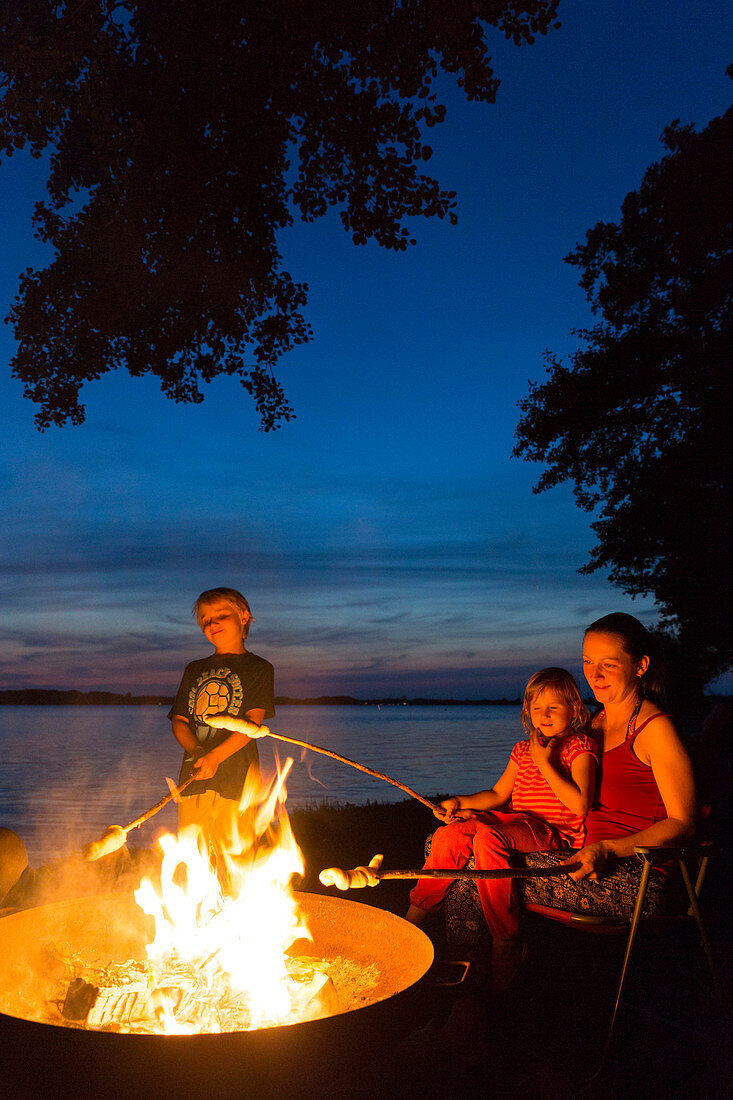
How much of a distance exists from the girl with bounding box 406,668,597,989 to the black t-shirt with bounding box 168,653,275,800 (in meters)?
1.11

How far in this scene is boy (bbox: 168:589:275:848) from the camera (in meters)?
3.85

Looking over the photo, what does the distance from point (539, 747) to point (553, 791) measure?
187mm

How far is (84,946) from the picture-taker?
295 centimetres

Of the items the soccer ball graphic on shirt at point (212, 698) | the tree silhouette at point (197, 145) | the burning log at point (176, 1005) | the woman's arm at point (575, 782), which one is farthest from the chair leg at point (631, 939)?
the tree silhouette at point (197, 145)

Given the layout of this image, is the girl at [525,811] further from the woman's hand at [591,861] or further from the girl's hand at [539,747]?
the woman's hand at [591,861]

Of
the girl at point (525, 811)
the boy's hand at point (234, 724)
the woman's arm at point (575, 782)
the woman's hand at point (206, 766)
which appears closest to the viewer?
the boy's hand at point (234, 724)

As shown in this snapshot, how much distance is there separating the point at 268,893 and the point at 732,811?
512 cm

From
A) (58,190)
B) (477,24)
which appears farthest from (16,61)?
(477,24)

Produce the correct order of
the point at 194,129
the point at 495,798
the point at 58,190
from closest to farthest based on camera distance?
1. the point at 495,798
2. the point at 194,129
3. the point at 58,190

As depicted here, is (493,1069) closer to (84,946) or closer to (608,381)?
(84,946)

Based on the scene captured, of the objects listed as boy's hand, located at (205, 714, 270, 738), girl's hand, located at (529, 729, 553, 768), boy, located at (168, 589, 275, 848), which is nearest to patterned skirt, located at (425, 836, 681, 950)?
girl's hand, located at (529, 729, 553, 768)

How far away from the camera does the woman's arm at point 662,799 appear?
272 cm

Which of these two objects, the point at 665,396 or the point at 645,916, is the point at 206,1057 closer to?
the point at 645,916

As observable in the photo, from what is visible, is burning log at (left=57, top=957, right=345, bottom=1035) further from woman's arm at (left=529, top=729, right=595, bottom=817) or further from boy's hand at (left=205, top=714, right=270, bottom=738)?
woman's arm at (left=529, top=729, right=595, bottom=817)
